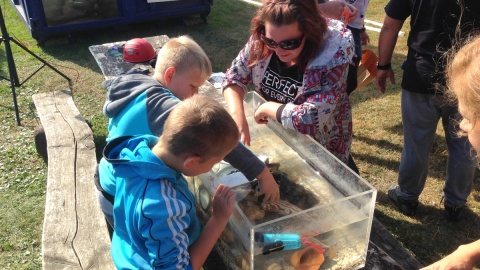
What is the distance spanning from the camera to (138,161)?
153 centimetres

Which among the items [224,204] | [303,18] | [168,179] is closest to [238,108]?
[303,18]

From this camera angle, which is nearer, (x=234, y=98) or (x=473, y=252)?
(x=473, y=252)

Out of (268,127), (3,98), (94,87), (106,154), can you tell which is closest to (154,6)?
(94,87)

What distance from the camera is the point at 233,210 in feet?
5.74

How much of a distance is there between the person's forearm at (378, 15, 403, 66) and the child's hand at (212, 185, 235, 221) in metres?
1.85

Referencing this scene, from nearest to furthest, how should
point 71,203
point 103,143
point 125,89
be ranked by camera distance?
1. point 125,89
2. point 71,203
3. point 103,143

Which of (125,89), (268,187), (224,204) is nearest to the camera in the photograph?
(224,204)

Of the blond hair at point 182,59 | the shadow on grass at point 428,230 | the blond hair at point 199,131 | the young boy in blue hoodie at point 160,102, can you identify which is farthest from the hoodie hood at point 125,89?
the shadow on grass at point 428,230

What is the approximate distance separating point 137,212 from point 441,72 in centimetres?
199

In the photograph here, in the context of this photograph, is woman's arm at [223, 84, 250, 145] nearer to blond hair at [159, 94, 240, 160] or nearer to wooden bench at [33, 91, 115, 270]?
blond hair at [159, 94, 240, 160]

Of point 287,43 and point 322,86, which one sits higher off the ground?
point 287,43

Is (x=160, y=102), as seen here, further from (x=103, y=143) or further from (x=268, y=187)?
(x=103, y=143)

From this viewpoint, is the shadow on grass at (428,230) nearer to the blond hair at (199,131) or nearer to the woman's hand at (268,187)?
the woman's hand at (268,187)

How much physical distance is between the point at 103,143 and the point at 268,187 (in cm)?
294
